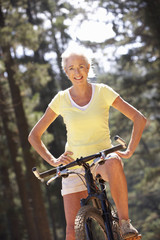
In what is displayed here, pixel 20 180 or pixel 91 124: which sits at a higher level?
pixel 91 124

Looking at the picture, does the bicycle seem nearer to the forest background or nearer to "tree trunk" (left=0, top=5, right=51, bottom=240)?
the forest background

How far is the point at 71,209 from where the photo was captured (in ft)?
11.4

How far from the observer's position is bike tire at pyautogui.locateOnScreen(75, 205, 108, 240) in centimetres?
283

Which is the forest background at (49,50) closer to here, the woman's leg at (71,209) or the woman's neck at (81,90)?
the woman's neck at (81,90)

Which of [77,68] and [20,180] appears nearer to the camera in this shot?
[77,68]

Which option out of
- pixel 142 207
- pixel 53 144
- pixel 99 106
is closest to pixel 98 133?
pixel 99 106

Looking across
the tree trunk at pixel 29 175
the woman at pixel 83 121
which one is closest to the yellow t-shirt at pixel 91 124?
the woman at pixel 83 121

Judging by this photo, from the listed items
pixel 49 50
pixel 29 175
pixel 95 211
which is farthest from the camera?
pixel 49 50

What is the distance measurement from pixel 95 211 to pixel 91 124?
77 centimetres

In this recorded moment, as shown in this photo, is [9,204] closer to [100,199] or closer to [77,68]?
[77,68]

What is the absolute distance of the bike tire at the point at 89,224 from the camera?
283 centimetres

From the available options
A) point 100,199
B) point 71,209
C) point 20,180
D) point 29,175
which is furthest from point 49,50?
point 100,199

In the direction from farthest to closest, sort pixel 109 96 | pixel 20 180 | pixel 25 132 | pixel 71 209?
1. pixel 20 180
2. pixel 25 132
3. pixel 109 96
4. pixel 71 209

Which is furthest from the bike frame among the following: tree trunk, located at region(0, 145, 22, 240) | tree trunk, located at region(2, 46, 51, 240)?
tree trunk, located at region(0, 145, 22, 240)
